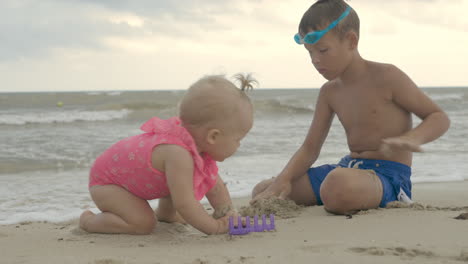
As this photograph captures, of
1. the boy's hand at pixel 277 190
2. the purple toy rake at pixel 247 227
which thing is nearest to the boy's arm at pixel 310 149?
the boy's hand at pixel 277 190

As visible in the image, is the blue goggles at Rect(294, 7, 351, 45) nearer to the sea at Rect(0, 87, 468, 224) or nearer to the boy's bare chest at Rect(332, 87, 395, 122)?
the boy's bare chest at Rect(332, 87, 395, 122)

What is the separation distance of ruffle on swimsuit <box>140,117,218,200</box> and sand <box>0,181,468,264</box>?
0.85 ft

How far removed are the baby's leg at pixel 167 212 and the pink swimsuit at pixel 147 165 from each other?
0.19 m

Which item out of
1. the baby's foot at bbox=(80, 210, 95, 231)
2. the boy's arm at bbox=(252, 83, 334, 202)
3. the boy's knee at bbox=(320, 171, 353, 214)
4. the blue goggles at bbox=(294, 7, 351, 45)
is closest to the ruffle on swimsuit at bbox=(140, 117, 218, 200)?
the baby's foot at bbox=(80, 210, 95, 231)

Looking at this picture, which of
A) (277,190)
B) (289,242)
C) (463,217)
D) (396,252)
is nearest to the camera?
(396,252)

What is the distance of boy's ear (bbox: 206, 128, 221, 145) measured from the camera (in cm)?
229

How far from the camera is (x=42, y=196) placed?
3.82 m

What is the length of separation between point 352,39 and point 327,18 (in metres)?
0.22

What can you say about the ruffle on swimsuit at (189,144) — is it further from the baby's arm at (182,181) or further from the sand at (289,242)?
the sand at (289,242)

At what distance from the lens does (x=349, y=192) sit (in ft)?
8.86

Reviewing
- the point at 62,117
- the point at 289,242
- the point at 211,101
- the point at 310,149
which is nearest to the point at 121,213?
the point at 211,101

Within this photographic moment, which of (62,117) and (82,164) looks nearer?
(82,164)

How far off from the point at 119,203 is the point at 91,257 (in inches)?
19.3

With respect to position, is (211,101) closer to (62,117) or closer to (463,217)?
(463,217)
